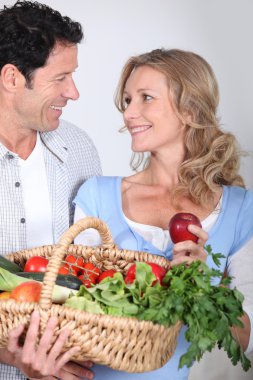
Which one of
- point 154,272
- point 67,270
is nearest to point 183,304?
point 154,272

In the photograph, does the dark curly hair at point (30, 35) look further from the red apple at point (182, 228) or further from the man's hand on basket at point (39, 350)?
the man's hand on basket at point (39, 350)

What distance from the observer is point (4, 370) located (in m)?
2.47

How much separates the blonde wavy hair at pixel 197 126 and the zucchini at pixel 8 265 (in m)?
0.72

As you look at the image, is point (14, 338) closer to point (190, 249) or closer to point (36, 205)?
point (190, 249)

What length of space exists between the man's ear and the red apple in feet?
2.83

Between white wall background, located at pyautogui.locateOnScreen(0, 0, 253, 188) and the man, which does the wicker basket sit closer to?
the man

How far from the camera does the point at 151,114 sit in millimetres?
2506

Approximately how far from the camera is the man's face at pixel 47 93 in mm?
2637

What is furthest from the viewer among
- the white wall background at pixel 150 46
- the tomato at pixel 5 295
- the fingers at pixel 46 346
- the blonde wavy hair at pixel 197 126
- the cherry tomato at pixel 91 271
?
the white wall background at pixel 150 46

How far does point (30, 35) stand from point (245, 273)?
1.17 m

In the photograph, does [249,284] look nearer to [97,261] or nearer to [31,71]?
[97,261]

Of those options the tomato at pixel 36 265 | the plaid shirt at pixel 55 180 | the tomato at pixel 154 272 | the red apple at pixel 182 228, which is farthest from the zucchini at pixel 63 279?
the plaid shirt at pixel 55 180

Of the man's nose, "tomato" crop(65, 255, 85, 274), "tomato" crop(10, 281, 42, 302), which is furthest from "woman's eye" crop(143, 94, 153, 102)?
"tomato" crop(10, 281, 42, 302)

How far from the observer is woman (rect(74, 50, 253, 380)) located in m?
2.45
